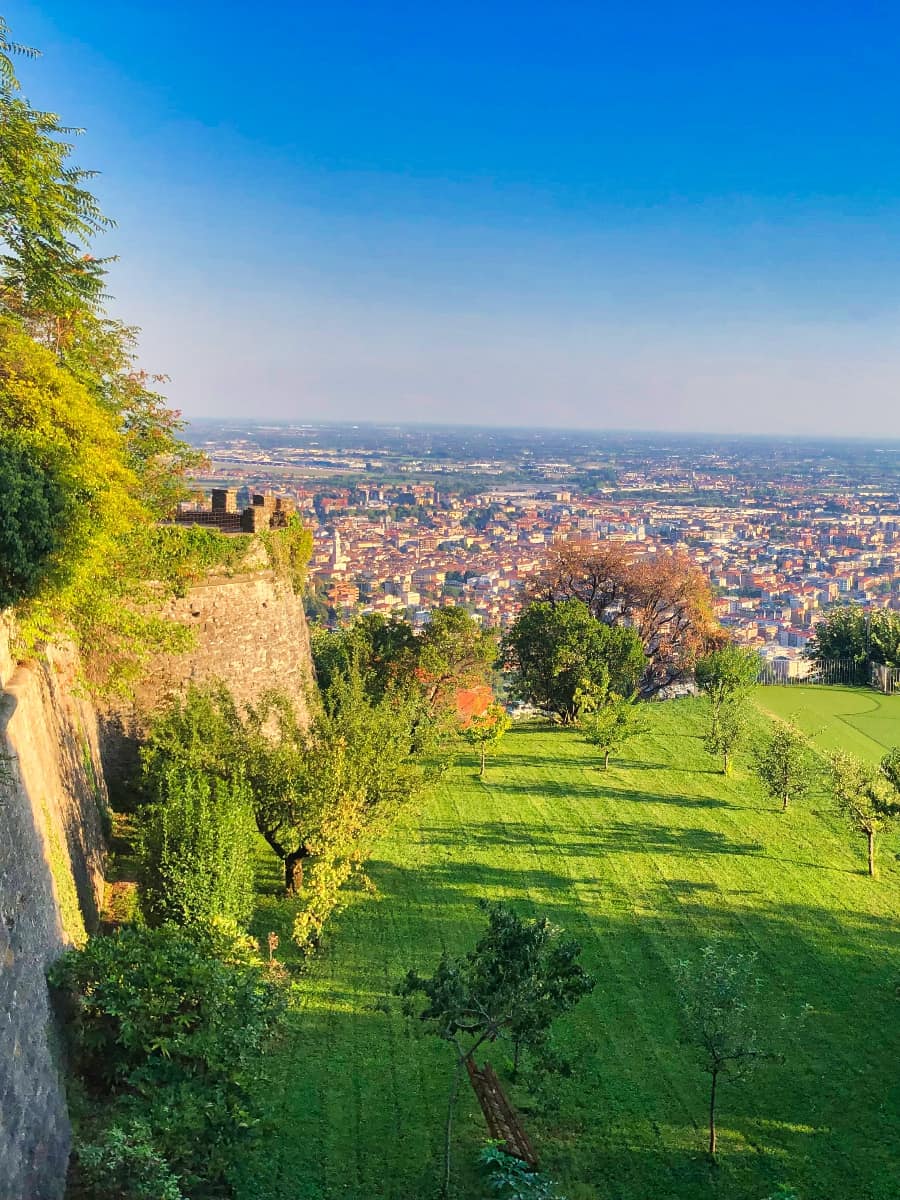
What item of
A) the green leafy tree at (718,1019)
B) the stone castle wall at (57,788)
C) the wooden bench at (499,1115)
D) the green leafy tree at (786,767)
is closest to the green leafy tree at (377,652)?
the stone castle wall at (57,788)

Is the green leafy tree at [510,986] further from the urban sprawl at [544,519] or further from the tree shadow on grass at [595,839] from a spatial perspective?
the urban sprawl at [544,519]

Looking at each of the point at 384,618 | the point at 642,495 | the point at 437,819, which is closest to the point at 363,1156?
the point at 437,819

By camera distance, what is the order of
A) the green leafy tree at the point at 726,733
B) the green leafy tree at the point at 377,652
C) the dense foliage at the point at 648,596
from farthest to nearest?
the dense foliage at the point at 648,596 < the green leafy tree at the point at 377,652 < the green leafy tree at the point at 726,733

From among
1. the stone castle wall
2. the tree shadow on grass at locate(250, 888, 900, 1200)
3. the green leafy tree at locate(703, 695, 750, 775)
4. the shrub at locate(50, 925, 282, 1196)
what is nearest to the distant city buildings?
the stone castle wall

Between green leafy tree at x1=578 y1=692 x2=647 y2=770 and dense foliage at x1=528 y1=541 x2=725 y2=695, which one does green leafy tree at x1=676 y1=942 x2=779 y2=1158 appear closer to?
green leafy tree at x1=578 y1=692 x2=647 y2=770

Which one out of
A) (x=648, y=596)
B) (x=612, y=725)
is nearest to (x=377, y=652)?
(x=612, y=725)
